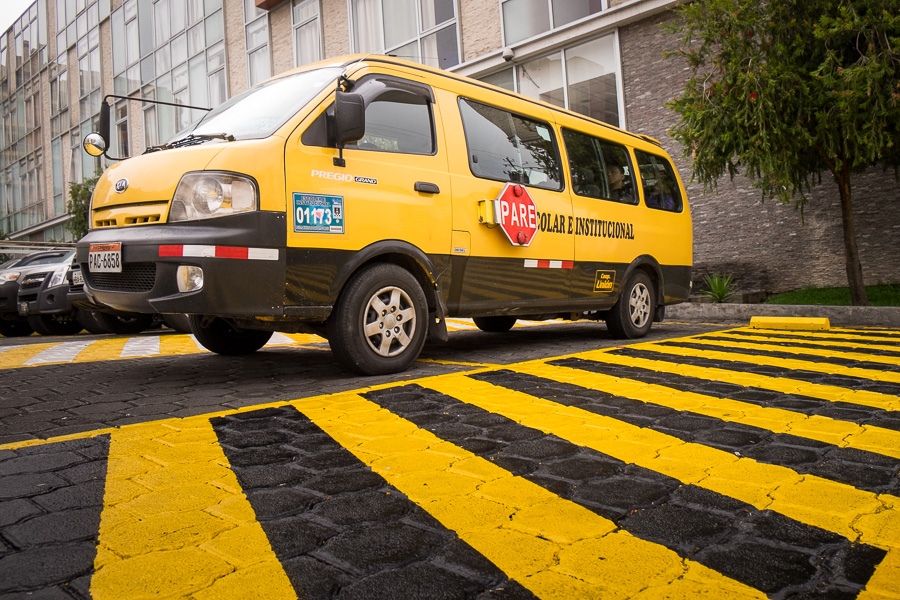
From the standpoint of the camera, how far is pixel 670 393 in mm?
4129

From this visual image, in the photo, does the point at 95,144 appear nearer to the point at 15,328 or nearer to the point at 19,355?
the point at 19,355

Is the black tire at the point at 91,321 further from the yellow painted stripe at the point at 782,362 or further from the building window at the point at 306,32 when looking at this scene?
the building window at the point at 306,32

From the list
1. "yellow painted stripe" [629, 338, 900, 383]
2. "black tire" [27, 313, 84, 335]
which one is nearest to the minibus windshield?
"yellow painted stripe" [629, 338, 900, 383]

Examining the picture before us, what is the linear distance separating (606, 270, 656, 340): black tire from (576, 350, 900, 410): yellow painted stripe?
59.7 inches

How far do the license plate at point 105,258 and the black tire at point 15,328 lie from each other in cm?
856

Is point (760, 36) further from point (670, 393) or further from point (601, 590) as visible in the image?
point (601, 590)

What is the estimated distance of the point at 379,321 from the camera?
481 centimetres

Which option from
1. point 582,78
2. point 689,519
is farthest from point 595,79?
point 689,519

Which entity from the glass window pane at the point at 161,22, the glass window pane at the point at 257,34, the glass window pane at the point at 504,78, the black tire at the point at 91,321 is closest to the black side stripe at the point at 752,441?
the black tire at the point at 91,321

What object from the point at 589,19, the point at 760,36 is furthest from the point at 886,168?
the point at 589,19

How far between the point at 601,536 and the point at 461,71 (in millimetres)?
16793

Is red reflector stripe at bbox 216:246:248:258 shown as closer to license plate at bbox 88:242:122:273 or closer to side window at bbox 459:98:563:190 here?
license plate at bbox 88:242:122:273

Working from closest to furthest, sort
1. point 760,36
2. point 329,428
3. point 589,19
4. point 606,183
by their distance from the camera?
1. point 329,428
2. point 606,183
3. point 760,36
4. point 589,19

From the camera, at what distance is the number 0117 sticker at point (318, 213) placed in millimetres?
4336
